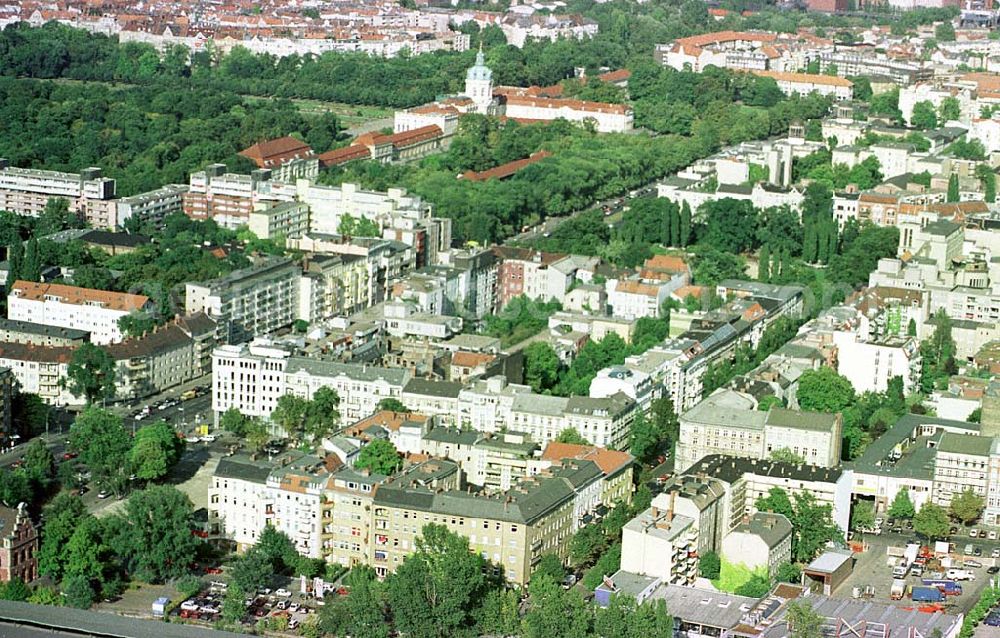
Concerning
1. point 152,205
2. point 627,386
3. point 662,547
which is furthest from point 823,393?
point 152,205

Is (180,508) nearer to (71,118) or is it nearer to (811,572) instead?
(811,572)

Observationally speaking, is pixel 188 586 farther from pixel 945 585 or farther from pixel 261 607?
pixel 945 585

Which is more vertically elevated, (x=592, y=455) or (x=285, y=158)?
(x=285, y=158)

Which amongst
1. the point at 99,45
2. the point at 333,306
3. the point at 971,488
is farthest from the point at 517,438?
the point at 99,45

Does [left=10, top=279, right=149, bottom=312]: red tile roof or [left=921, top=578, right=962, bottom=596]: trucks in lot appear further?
[left=10, top=279, right=149, bottom=312]: red tile roof

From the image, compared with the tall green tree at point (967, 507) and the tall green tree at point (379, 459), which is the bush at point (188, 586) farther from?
the tall green tree at point (967, 507)

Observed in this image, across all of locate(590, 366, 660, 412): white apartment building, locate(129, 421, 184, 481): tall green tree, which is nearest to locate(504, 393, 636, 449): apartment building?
locate(590, 366, 660, 412): white apartment building

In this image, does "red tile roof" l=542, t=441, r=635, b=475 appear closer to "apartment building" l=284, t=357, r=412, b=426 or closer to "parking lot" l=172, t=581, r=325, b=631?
"apartment building" l=284, t=357, r=412, b=426
